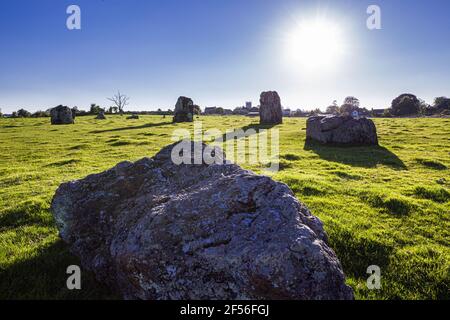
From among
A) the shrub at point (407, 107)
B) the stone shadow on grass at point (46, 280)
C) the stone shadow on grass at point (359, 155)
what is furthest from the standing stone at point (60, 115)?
the shrub at point (407, 107)

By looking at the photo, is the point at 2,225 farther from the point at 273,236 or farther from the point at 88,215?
the point at 273,236

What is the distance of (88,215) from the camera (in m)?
5.70

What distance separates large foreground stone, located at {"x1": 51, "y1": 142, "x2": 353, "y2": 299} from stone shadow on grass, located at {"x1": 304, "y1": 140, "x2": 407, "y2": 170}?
40.3ft

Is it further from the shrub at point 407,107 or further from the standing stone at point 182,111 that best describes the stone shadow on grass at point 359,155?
the shrub at point 407,107

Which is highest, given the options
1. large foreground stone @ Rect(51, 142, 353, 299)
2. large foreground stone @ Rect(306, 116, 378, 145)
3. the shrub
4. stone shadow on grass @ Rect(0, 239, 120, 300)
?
the shrub

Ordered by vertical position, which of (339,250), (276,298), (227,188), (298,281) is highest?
(227,188)

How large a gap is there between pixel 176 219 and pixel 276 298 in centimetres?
184

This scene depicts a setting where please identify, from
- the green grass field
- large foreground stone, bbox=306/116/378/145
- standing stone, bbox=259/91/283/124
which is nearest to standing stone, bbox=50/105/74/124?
standing stone, bbox=259/91/283/124

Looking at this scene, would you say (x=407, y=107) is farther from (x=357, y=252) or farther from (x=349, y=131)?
(x=357, y=252)

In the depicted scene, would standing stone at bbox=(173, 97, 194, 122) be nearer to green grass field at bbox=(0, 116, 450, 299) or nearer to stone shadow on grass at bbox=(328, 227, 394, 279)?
green grass field at bbox=(0, 116, 450, 299)

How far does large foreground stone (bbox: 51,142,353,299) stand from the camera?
143 inches

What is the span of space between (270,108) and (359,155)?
2491 centimetres

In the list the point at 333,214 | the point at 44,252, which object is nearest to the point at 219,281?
the point at 44,252

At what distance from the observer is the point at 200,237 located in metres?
4.23
